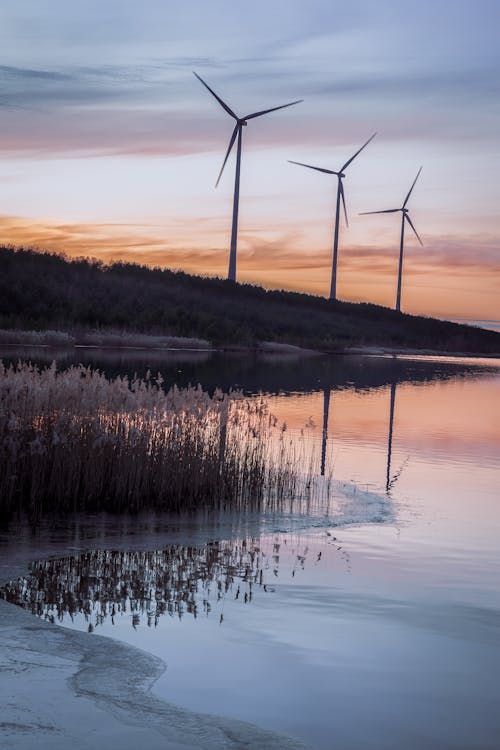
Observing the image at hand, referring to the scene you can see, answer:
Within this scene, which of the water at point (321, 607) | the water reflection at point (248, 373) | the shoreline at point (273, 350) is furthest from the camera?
the shoreline at point (273, 350)

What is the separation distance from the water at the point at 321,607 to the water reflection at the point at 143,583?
3 centimetres

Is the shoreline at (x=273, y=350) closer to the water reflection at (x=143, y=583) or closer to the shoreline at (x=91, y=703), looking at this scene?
the water reflection at (x=143, y=583)

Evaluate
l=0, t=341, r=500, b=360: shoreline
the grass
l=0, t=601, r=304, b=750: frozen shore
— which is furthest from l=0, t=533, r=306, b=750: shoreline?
the grass

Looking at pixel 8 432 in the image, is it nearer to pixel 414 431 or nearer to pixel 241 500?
pixel 241 500

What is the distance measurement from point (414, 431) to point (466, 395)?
1695 centimetres

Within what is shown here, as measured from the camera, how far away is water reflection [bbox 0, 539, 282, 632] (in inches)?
335

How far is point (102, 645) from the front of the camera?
745 centimetres

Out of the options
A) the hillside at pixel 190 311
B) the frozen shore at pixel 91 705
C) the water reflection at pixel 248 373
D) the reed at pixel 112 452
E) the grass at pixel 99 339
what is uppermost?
the hillside at pixel 190 311

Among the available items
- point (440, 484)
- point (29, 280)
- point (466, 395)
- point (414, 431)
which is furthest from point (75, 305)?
point (440, 484)

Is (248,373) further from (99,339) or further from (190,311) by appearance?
(190,311)

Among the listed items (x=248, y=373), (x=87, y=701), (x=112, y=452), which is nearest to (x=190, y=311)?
(x=248, y=373)

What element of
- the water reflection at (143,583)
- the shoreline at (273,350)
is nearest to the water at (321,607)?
the water reflection at (143,583)

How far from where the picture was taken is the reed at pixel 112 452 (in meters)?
12.8

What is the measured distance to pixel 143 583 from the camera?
31.1 feet
